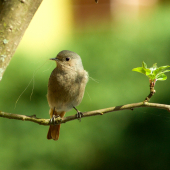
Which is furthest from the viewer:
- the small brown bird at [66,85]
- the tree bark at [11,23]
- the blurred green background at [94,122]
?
the blurred green background at [94,122]

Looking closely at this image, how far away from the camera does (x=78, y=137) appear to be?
3357 mm

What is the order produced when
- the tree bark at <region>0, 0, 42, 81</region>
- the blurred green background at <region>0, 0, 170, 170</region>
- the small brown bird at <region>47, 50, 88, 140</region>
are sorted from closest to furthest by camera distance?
the tree bark at <region>0, 0, 42, 81</region>, the small brown bird at <region>47, 50, 88, 140</region>, the blurred green background at <region>0, 0, 170, 170</region>

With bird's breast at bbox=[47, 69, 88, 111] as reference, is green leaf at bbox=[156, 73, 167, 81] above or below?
below

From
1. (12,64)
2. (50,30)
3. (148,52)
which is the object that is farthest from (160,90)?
(50,30)

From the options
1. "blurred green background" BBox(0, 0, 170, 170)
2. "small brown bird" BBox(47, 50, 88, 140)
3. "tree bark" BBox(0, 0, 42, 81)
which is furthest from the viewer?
"blurred green background" BBox(0, 0, 170, 170)

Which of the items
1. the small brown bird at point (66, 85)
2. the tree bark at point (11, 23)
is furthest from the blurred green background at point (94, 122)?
the tree bark at point (11, 23)

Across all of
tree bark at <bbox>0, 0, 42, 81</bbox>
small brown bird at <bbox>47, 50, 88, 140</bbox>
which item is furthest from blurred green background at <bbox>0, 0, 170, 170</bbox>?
tree bark at <bbox>0, 0, 42, 81</bbox>

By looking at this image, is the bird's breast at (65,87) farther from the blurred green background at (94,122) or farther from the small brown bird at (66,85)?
the blurred green background at (94,122)

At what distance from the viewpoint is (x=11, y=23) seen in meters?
1.14

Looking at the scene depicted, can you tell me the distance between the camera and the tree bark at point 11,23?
1139 millimetres

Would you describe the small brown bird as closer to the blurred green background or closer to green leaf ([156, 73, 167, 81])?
green leaf ([156, 73, 167, 81])

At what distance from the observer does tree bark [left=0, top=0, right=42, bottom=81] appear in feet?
3.74

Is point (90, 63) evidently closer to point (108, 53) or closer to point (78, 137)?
point (108, 53)

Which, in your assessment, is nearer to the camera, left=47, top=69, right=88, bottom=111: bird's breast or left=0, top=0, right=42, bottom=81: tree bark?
left=0, top=0, right=42, bottom=81: tree bark
